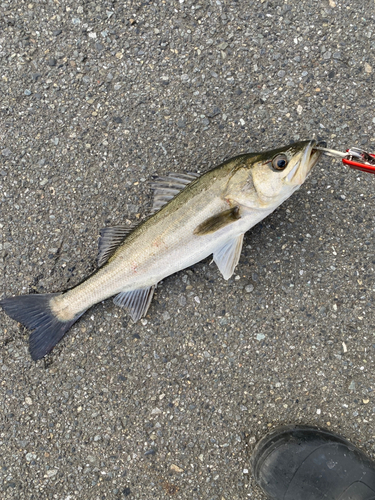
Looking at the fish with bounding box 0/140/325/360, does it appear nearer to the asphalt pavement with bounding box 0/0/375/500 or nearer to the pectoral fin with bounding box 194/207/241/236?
the pectoral fin with bounding box 194/207/241/236

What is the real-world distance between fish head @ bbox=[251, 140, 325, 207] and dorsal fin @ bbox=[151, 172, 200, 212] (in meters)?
0.53

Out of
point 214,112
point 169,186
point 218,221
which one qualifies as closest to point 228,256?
point 218,221

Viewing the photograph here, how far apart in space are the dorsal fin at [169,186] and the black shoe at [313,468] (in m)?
2.28

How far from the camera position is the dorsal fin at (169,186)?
10.0ft

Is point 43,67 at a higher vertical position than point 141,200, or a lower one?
higher

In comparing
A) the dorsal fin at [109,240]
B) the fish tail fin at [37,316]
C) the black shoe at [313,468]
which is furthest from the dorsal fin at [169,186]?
the black shoe at [313,468]

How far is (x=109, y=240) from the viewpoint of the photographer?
10.5 ft

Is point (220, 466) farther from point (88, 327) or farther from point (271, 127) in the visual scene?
point (271, 127)

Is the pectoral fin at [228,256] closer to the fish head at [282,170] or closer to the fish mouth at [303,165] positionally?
the fish head at [282,170]

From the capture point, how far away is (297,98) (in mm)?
3473

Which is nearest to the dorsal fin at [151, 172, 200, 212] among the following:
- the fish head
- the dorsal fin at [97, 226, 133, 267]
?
the dorsal fin at [97, 226, 133, 267]

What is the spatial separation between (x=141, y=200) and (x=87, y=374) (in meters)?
1.67

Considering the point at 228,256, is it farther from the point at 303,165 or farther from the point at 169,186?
the point at 303,165

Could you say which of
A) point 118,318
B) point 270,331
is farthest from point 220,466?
point 118,318
